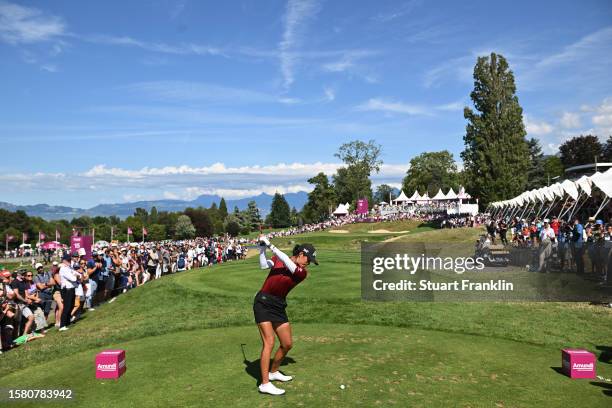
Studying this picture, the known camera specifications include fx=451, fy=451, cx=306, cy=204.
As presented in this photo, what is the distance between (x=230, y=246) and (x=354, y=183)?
93.6 metres

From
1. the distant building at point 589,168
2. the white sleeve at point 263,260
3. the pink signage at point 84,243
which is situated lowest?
the pink signage at point 84,243

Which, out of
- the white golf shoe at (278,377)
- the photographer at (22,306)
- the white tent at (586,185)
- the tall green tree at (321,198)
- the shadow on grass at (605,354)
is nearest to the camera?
the white golf shoe at (278,377)

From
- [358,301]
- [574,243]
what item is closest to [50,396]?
[358,301]

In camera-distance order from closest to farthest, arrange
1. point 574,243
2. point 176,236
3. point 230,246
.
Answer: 1. point 574,243
2. point 230,246
3. point 176,236

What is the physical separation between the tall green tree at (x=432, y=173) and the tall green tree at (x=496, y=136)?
80193 mm

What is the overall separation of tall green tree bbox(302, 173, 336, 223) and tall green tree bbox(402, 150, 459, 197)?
94.9 ft

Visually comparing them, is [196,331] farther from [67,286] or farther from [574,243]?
[574,243]

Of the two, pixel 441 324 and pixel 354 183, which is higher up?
pixel 354 183

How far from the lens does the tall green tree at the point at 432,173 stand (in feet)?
491

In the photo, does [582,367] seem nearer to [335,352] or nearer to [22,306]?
[335,352]

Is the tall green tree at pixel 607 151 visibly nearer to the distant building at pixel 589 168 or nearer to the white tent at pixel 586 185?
the distant building at pixel 589 168

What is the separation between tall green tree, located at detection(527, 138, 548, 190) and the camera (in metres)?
101

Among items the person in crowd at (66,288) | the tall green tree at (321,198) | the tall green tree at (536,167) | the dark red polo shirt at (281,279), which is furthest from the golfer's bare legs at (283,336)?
the tall green tree at (321,198)

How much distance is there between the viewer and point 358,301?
16.5 m
